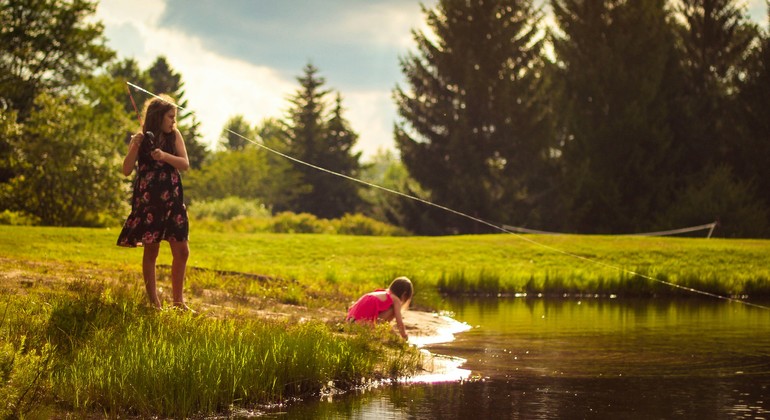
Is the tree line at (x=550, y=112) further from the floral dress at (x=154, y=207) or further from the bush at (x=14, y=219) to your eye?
the floral dress at (x=154, y=207)

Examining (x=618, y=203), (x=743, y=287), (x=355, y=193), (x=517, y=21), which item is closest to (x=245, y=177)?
(x=355, y=193)

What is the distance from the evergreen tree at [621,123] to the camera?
43312mm

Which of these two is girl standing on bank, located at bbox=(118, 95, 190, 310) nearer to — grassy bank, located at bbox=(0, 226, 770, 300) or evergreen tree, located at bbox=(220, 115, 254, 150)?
grassy bank, located at bbox=(0, 226, 770, 300)

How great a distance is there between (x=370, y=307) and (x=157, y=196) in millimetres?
3206

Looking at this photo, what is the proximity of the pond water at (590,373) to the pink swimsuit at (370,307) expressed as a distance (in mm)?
812

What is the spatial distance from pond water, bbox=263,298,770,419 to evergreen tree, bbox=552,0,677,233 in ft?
84.9

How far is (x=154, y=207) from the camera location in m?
10.8

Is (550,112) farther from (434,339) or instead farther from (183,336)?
(183,336)

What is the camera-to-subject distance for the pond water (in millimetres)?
8297

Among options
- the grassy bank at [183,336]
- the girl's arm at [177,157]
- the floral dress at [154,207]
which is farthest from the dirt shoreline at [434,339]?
the girl's arm at [177,157]

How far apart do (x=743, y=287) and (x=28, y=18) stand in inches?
1157

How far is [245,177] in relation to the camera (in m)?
72.4

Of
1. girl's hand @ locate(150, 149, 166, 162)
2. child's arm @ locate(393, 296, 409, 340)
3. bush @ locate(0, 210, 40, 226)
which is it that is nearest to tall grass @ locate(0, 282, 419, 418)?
child's arm @ locate(393, 296, 409, 340)

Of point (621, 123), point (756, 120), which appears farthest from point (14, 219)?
point (756, 120)
